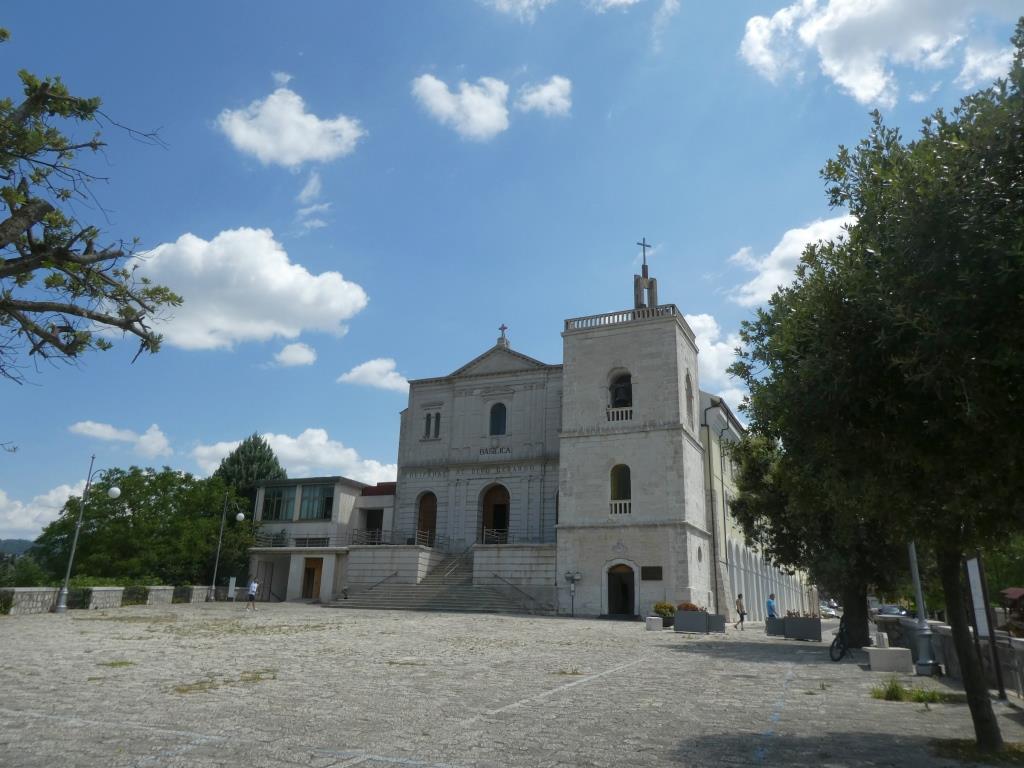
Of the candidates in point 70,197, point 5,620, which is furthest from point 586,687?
point 5,620

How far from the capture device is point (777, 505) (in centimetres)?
2033

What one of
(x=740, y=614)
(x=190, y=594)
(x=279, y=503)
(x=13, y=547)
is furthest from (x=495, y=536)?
(x=13, y=547)

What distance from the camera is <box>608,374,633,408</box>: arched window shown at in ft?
119

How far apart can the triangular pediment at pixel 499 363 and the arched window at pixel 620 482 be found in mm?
8571

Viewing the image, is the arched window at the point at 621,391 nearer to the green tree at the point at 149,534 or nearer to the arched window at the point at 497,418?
the arched window at the point at 497,418

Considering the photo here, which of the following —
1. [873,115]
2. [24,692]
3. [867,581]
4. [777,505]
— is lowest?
[24,692]

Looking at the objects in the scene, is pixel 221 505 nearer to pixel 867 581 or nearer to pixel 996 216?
pixel 867 581

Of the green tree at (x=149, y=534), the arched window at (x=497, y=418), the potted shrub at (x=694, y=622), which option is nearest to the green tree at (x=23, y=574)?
the green tree at (x=149, y=534)

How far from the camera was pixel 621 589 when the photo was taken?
33.6 metres

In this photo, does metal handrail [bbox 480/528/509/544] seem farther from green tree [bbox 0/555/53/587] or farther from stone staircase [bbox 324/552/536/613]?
green tree [bbox 0/555/53/587]

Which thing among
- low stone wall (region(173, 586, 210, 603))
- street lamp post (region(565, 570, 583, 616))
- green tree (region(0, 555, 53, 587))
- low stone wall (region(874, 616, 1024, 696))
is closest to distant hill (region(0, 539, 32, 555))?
green tree (region(0, 555, 53, 587))

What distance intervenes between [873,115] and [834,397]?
10.6 ft

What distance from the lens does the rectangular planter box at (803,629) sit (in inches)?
896

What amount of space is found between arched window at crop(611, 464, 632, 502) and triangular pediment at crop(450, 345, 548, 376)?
857cm
